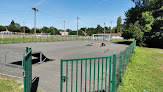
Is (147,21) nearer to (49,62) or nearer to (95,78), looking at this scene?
(49,62)

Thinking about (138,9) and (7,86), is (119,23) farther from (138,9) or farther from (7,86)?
(7,86)

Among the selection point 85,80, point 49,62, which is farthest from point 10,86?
point 49,62

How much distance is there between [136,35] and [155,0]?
8215 millimetres

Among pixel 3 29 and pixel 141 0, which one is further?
pixel 3 29

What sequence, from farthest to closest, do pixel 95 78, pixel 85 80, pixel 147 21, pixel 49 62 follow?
pixel 147 21, pixel 49 62, pixel 95 78, pixel 85 80

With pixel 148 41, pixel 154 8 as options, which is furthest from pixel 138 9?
pixel 148 41

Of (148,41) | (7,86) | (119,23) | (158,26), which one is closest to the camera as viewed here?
(7,86)

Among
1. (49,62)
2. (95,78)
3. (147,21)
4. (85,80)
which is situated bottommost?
(95,78)

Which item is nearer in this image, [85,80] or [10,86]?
[85,80]

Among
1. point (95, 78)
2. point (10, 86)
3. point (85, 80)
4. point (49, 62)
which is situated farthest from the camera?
point (49, 62)

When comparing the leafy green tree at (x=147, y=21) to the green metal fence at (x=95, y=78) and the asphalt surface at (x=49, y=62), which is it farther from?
the green metal fence at (x=95, y=78)

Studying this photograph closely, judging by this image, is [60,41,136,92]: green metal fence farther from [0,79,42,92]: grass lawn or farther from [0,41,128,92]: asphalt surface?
[0,79,42,92]: grass lawn

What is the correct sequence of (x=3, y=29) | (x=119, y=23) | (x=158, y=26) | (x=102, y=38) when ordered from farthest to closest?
(x=119, y=23)
(x=3, y=29)
(x=102, y=38)
(x=158, y=26)

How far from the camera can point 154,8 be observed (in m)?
27.3
